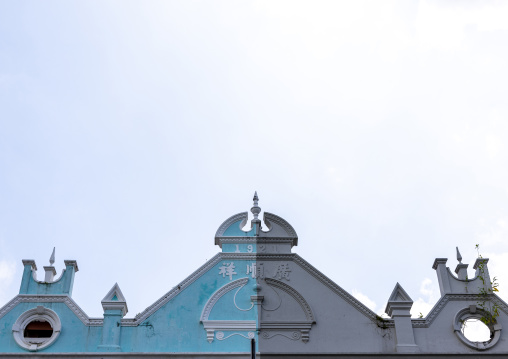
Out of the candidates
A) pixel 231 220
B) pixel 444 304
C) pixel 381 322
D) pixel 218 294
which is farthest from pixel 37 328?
pixel 444 304

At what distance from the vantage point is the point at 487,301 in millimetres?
18719

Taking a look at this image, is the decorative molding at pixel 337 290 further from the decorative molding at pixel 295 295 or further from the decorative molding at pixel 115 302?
the decorative molding at pixel 115 302

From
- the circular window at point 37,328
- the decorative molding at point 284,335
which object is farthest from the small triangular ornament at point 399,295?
the circular window at point 37,328

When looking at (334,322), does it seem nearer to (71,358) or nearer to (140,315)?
(140,315)

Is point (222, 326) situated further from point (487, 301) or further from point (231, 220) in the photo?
point (487, 301)

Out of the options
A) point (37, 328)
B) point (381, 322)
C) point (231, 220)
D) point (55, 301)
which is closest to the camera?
point (37, 328)

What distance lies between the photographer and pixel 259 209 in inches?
798

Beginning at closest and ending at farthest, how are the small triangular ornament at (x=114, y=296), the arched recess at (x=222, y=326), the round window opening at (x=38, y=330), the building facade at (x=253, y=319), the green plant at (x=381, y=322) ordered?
the building facade at (x=253, y=319)
the arched recess at (x=222, y=326)
the round window opening at (x=38, y=330)
the green plant at (x=381, y=322)
the small triangular ornament at (x=114, y=296)

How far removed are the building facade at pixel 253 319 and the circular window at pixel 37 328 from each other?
0.09ft

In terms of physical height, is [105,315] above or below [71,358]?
above

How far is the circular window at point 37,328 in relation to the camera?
59.1 feet

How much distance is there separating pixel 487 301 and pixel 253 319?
6609 mm

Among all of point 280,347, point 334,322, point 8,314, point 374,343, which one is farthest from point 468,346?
point 8,314

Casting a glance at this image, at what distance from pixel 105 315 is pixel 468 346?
9.98m
